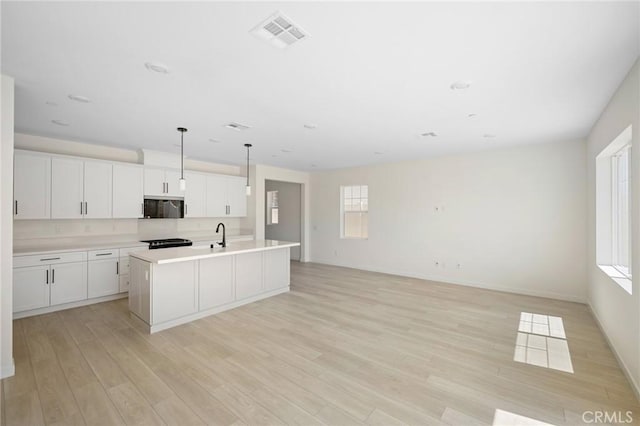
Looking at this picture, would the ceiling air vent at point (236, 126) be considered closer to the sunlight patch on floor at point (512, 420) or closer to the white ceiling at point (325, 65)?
the white ceiling at point (325, 65)

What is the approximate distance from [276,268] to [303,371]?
8.64 feet

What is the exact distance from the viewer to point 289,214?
29.4ft

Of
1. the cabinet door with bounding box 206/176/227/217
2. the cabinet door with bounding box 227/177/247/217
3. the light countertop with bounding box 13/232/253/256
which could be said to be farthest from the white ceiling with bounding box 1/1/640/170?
the cabinet door with bounding box 227/177/247/217

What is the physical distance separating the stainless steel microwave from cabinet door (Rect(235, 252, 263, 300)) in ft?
7.45

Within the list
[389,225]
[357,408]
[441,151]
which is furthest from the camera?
[389,225]

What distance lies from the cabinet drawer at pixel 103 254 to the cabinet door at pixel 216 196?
205 centimetres

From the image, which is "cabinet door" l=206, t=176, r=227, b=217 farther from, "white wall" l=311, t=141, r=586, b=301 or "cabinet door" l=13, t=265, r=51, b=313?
"white wall" l=311, t=141, r=586, b=301

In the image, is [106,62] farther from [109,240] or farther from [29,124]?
[109,240]

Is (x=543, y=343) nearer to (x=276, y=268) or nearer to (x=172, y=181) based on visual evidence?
(x=276, y=268)

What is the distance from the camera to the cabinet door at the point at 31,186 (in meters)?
4.12

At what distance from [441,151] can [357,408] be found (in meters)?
4.88

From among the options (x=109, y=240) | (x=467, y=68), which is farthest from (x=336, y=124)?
(x=109, y=240)

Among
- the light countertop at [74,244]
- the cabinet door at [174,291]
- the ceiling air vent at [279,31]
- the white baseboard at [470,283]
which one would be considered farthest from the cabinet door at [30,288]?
the white baseboard at [470,283]

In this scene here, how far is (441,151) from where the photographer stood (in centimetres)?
560
